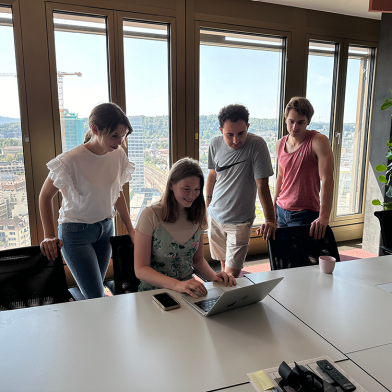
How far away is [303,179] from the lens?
2.43 meters

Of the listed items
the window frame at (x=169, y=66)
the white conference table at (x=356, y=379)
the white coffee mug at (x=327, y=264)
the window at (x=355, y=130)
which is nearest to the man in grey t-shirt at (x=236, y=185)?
the white coffee mug at (x=327, y=264)

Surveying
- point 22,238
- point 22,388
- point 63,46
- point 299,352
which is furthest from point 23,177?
point 299,352

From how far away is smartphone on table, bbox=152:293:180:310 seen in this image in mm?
1417

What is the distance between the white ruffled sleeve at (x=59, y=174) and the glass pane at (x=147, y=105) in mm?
1632

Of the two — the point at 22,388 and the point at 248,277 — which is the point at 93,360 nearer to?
the point at 22,388

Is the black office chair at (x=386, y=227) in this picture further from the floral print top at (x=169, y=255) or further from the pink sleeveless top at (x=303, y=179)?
the floral print top at (x=169, y=255)

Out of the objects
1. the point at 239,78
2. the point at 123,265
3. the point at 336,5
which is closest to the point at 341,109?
the point at 336,5

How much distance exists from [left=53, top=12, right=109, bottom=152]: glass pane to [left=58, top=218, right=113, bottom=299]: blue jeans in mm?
1531

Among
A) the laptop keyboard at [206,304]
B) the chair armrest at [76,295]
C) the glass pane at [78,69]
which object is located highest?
the glass pane at [78,69]

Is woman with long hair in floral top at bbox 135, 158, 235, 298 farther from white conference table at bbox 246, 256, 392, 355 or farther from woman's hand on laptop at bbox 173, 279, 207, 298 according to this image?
white conference table at bbox 246, 256, 392, 355

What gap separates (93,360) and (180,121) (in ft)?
9.18

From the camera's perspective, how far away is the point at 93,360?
110cm

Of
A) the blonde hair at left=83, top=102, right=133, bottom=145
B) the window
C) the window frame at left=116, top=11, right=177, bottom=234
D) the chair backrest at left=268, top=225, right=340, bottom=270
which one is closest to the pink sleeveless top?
the chair backrest at left=268, top=225, right=340, bottom=270

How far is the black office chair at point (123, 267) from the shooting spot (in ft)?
5.98
